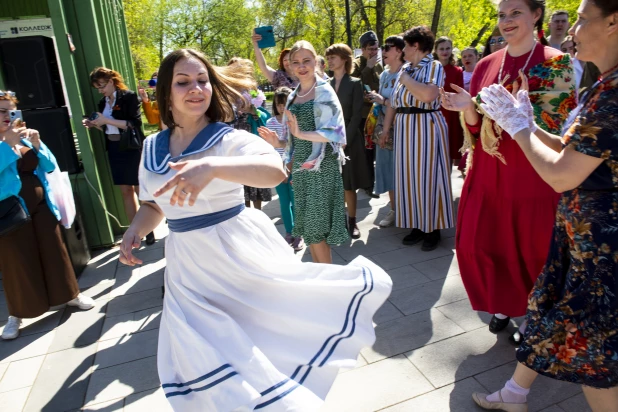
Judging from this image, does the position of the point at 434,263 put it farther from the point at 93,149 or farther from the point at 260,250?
the point at 93,149

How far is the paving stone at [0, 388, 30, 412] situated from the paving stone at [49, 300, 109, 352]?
0.45 metres

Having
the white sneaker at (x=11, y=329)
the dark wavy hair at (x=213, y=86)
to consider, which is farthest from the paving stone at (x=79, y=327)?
the dark wavy hair at (x=213, y=86)

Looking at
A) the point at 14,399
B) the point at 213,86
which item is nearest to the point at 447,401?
the point at 213,86

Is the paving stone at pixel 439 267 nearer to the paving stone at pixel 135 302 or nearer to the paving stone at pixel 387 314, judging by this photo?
the paving stone at pixel 387 314

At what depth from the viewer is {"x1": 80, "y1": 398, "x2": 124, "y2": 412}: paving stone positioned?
2707 mm

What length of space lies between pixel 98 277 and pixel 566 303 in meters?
4.17

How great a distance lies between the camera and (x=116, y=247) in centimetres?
546

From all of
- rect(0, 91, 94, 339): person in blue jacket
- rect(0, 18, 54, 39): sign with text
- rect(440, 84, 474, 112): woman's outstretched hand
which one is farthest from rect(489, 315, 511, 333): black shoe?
rect(0, 18, 54, 39): sign with text

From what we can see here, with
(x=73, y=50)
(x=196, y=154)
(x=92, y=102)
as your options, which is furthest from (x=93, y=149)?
(x=196, y=154)

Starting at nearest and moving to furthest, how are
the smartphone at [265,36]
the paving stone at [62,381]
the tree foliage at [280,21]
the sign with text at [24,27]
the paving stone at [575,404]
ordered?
1. the paving stone at [575,404]
2. the paving stone at [62,381]
3. the sign with text at [24,27]
4. the smartphone at [265,36]
5. the tree foliage at [280,21]

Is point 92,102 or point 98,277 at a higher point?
point 92,102

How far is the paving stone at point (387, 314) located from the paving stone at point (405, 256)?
2.51ft

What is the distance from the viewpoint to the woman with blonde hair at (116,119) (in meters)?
4.89

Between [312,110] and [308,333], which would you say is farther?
[312,110]
